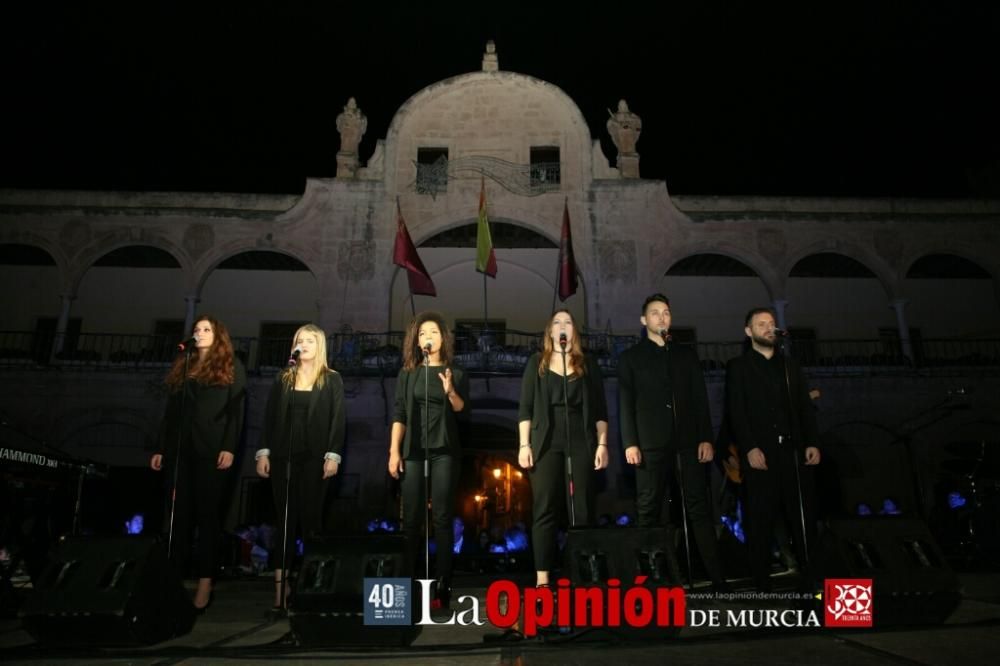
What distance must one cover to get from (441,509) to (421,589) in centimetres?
75

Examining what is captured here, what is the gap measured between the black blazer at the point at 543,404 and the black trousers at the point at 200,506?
2184 millimetres

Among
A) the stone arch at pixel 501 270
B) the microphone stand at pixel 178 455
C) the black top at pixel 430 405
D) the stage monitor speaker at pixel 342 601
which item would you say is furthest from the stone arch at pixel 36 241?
the stage monitor speaker at pixel 342 601

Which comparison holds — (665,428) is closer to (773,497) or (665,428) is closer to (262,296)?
(773,497)

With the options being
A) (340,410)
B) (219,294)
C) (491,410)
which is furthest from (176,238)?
(340,410)

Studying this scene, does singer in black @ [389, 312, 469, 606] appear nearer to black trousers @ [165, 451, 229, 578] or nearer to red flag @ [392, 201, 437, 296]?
black trousers @ [165, 451, 229, 578]

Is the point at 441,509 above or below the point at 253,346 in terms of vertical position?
below

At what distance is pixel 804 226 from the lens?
16.5m

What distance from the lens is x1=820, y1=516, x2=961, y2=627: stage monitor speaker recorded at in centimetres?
300

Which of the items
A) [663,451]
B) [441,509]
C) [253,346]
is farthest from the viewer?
[253,346]

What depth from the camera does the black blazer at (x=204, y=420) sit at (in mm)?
A: 4324

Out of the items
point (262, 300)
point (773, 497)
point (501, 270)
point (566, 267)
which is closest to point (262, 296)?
point (262, 300)

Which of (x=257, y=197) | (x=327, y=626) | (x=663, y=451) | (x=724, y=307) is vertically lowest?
(x=327, y=626)

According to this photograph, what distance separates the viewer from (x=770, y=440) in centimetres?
448

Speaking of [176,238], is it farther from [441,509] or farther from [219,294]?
[441,509]
